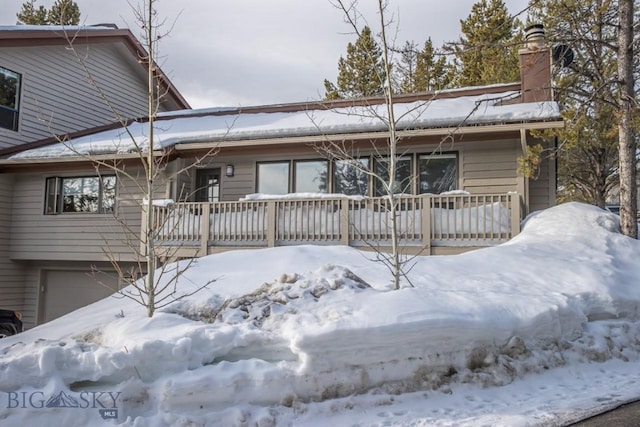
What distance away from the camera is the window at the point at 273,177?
463 inches

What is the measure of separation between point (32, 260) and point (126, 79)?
7.05 metres

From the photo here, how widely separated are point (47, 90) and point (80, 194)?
147 inches

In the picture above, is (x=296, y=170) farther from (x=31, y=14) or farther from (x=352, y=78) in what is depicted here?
(x=31, y=14)

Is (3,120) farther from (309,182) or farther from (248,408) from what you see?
(248,408)

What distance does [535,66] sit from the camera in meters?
10.8

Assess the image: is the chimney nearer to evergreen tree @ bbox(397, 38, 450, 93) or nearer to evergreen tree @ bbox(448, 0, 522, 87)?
evergreen tree @ bbox(448, 0, 522, 87)

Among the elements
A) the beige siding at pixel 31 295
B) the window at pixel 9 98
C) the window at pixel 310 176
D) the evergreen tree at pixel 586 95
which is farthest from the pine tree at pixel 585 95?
the window at pixel 9 98

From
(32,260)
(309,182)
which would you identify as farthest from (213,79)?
(32,260)

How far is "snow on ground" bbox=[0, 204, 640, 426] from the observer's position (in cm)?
405

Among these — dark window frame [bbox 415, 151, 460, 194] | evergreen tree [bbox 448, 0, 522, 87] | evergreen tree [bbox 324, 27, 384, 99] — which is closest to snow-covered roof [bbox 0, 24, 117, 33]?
dark window frame [bbox 415, 151, 460, 194]

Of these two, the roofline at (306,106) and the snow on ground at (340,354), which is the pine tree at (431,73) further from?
the snow on ground at (340,354)

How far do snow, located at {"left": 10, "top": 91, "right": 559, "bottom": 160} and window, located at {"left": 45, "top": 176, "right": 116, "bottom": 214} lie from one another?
3.17ft

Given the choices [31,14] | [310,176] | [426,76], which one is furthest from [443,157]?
[31,14]

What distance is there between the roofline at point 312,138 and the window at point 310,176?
972 millimetres
